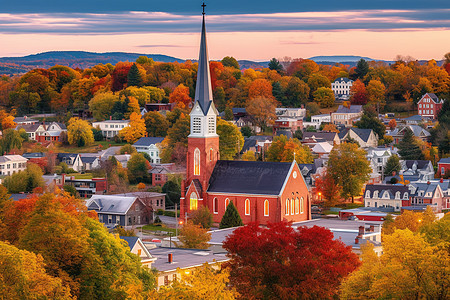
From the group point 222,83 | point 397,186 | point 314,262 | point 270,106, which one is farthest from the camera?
point 222,83

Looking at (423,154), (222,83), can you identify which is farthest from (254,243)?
(222,83)

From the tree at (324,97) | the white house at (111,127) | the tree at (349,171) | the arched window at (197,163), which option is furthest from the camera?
the tree at (324,97)

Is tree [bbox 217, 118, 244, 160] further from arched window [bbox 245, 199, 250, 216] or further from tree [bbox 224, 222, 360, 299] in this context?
tree [bbox 224, 222, 360, 299]

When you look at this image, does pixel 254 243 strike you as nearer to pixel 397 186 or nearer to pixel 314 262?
pixel 314 262

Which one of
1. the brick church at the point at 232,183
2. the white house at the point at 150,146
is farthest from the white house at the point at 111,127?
the brick church at the point at 232,183

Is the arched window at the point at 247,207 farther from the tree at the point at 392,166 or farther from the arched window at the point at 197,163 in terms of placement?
the tree at the point at 392,166
